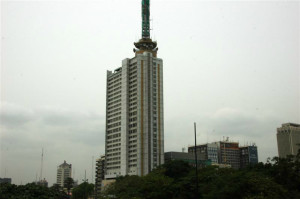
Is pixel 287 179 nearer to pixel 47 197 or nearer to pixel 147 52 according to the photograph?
pixel 47 197

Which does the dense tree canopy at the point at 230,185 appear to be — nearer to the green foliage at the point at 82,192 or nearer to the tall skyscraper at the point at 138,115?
the tall skyscraper at the point at 138,115

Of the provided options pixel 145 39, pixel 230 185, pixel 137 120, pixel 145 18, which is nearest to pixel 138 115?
pixel 137 120

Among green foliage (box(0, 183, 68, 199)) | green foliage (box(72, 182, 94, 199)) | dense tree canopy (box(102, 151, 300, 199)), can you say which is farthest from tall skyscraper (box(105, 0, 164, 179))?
green foliage (box(0, 183, 68, 199))

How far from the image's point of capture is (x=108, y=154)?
469 ft

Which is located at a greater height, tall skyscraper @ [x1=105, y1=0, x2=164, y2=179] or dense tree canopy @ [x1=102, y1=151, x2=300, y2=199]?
tall skyscraper @ [x1=105, y1=0, x2=164, y2=179]

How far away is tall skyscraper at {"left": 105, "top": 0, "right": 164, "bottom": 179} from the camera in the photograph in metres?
128

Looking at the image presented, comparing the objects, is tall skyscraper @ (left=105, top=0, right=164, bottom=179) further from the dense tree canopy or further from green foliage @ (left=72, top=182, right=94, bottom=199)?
the dense tree canopy

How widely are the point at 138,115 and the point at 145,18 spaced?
4462 centimetres

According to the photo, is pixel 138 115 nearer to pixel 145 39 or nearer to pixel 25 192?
pixel 145 39

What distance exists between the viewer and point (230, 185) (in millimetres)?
46625

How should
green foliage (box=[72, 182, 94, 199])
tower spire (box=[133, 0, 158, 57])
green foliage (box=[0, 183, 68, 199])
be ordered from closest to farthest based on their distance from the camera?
green foliage (box=[0, 183, 68, 199]) < tower spire (box=[133, 0, 158, 57]) < green foliage (box=[72, 182, 94, 199])

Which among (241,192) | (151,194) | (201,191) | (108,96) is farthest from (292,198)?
(108,96)

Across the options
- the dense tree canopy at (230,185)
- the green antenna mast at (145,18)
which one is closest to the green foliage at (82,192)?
the green antenna mast at (145,18)

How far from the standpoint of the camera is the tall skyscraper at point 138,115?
12800 cm
